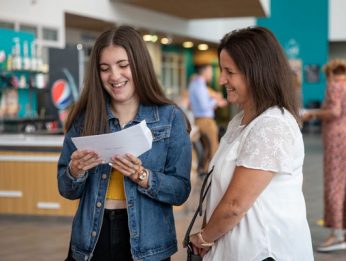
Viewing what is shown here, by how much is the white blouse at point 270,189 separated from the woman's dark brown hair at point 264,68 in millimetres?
46

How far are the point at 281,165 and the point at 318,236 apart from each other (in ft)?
15.3

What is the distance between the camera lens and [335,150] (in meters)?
5.86

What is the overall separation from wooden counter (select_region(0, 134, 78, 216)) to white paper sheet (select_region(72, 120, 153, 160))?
5096mm

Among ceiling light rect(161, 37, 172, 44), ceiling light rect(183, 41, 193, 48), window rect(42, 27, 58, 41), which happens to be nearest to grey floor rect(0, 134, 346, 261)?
window rect(42, 27, 58, 41)

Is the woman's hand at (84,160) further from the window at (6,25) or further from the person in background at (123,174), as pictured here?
the window at (6,25)

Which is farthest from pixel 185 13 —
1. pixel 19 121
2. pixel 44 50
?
pixel 19 121

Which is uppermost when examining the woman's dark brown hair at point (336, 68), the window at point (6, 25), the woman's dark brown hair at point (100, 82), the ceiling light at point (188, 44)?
the ceiling light at point (188, 44)

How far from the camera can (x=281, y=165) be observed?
6.80 feet

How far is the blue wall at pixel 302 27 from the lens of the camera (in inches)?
965

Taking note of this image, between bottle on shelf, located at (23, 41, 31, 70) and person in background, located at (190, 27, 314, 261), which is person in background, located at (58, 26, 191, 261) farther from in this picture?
bottle on shelf, located at (23, 41, 31, 70)

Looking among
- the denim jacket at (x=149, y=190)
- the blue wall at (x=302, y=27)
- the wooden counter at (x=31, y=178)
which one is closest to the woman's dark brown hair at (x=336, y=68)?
the wooden counter at (x=31, y=178)

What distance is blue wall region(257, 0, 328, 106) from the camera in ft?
80.4

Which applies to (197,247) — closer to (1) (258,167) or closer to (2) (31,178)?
(1) (258,167)

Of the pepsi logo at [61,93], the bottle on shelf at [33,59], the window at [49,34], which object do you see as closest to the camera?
the pepsi logo at [61,93]
